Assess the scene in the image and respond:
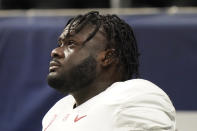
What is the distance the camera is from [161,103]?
2100 millimetres

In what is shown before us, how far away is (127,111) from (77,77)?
330mm

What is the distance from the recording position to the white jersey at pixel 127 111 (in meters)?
2.04

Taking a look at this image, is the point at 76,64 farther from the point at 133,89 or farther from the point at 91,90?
the point at 133,89

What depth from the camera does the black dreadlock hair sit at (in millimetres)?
2352

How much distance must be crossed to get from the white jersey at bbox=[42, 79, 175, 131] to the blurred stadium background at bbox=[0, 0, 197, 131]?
1.28 m

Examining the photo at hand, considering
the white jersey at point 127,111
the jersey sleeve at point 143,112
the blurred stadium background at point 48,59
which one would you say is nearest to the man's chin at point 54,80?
the white jersey at point 127,111

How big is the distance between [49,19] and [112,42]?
1.31 metres

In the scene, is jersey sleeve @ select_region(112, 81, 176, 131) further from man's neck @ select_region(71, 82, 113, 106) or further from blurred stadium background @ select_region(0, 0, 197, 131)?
blurred stadium background @ select_region(0, 0, 197, 131)

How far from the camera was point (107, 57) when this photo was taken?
7.59 feet

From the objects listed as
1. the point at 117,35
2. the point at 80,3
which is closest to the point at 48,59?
the point at 80,3

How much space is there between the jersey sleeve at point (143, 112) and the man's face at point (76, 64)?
0.82 ft

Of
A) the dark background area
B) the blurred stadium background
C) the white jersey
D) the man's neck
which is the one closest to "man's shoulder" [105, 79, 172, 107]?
the white jersey

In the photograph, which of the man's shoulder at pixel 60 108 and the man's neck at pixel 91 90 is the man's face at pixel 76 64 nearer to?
the man's neck at pixel 91 90

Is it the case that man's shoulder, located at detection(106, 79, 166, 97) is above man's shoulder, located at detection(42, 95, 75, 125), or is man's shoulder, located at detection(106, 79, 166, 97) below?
above
